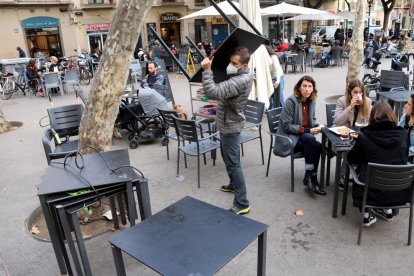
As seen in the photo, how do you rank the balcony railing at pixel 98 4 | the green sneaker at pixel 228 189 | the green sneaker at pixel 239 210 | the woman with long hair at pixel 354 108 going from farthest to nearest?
the balcony railing at pixel 98 4 < the green sneaker at pixel 228 189 < the woman with long hair at pixel 354 108 < the green sneaker at pixel 239 210

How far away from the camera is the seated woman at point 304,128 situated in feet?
13.5

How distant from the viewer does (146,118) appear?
6441 millimetres

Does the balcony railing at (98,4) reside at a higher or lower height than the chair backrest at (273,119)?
higher

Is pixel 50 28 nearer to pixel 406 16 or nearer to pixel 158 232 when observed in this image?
pixel 158 232

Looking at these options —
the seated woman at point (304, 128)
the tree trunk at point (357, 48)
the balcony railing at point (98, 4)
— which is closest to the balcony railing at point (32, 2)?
the balcony railing at point (98, 4)

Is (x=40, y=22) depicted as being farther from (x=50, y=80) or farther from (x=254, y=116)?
(x=254, y=116)

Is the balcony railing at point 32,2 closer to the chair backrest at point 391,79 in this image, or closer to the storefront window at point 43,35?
Result: the storefront window at point 43,35

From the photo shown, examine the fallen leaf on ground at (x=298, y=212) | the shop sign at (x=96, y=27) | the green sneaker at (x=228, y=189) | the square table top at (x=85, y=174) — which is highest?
the shop sign at (x=96, y=27)

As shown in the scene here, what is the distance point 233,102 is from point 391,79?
508cm

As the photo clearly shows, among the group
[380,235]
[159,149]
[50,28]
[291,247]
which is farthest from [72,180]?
[50,28]

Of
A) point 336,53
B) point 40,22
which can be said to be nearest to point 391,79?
point 336,53

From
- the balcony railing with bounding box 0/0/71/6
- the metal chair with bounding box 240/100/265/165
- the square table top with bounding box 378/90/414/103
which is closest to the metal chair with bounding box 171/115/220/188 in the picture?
the metal chair with bounding box 240/100/265/165

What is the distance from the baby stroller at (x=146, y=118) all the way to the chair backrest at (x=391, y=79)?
4488mm

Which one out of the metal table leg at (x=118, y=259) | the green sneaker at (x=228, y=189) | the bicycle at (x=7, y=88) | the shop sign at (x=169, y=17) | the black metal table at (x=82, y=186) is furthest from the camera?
the shop sign at (x=169, y=17)
